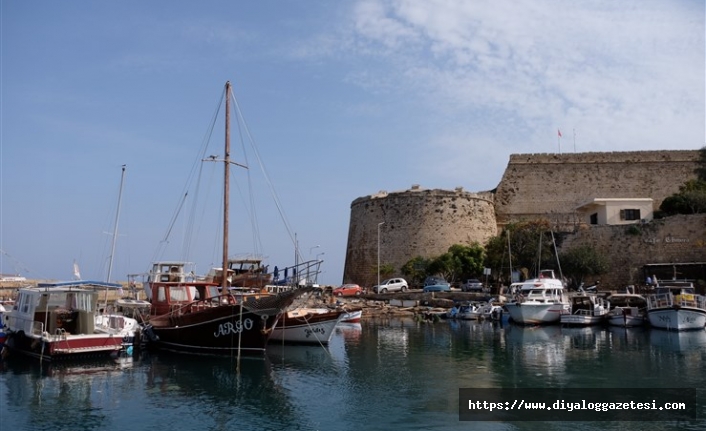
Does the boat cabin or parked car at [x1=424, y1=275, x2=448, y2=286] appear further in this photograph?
parked car at [x1=424, y1=275, x2=448, y2=286]

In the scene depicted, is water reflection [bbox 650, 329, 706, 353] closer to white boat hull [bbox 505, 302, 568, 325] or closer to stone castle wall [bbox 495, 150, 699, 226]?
white boat hull [bbox 505, 302, 568, 325]

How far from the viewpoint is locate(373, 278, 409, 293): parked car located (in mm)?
33531

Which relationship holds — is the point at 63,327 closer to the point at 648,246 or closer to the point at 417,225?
the point at 417,225

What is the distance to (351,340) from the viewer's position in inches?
787

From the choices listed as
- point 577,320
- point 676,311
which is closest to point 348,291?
point 577,320

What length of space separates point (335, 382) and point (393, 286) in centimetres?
2138

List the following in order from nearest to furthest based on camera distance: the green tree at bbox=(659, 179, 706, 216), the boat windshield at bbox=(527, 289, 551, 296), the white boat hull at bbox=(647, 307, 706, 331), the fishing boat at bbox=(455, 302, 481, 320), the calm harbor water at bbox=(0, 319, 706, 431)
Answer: the calm harbor water at bbox=(0, 319, 706, 431) → the white boat hull at bbox=(647, 307, 706, 331) → the boat windshield at bbox=(527, 289, 551, 296) → the fishing boat at bbox=(455, 302, 481, 320) → the green tree at bbox=(659, 179, 706, 216)

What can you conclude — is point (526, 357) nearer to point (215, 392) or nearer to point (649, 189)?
point (215, 392)

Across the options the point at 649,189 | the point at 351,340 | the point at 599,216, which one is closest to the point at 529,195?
the point at 599,216

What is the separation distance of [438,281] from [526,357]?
17298 mm

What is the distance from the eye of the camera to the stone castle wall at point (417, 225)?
37.1m

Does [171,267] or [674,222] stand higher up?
[674,222]

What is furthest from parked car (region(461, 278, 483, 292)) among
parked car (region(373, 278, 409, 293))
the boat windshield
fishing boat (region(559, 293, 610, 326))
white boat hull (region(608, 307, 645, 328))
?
white boat hull (region(608, 307, 645, 328))

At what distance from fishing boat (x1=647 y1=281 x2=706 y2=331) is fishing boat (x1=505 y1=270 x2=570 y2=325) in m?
3.38
